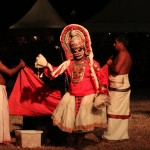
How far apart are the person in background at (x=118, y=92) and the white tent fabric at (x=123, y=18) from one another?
1041cm

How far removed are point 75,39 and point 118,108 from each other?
1580 mm

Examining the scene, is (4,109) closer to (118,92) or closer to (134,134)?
(118,92)

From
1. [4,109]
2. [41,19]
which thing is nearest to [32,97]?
[4,109]

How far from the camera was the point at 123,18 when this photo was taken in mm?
22969

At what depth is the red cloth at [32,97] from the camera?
11.5m

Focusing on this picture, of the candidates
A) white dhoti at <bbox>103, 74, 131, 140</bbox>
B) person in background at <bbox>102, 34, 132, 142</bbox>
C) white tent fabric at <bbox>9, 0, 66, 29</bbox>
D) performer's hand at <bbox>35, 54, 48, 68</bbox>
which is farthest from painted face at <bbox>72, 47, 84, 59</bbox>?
white tent fabric at <bbox>9, 0, 66, 29</bbox>

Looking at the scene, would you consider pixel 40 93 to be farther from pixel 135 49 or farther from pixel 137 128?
pixel 135 49

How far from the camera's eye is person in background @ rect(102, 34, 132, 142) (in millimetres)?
11688

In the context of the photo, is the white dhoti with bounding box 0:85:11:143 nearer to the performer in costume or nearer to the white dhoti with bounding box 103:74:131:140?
the performer in costume

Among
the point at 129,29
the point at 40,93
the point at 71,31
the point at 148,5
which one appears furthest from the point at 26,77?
the point at 148,5

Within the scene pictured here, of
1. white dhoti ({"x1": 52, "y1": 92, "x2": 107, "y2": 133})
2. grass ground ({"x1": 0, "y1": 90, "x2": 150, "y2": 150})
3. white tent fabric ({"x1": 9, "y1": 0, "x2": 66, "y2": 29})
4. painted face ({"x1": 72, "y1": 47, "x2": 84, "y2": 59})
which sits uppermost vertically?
white tent fabric ({"x1": 9, "y1": 0, "x2": 66, "y2": 29})

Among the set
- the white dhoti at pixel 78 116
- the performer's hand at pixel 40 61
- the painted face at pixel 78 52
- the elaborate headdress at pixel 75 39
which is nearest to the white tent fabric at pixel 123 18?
the elaborate headdress at pixel 75 39

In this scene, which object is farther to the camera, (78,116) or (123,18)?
(123,18)

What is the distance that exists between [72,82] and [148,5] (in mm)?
Result: 13350
